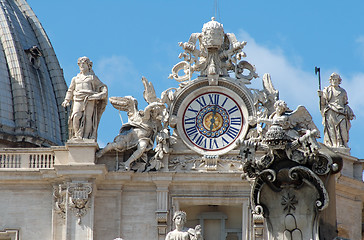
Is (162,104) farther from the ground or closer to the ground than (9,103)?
closer to the ground

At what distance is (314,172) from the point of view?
2505 centimetres

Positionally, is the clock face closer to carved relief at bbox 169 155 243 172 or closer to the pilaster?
carved relief at bbox 169 155 243 172

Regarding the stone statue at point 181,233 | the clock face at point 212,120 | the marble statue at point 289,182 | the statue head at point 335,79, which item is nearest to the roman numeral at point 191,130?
the clock face at point 212,120

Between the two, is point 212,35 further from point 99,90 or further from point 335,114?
point 335,114

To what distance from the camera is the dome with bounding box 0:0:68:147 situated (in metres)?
73.4

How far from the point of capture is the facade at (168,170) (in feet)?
136

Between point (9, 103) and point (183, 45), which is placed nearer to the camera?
point (183, 45)

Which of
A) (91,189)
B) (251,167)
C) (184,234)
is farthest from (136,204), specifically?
(251,167)

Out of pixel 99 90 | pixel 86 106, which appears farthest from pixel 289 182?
pixel 99 90

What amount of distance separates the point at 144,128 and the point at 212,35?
3519mm

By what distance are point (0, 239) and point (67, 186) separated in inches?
105

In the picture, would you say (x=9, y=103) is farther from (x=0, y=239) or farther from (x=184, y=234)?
(x=184, y=234)

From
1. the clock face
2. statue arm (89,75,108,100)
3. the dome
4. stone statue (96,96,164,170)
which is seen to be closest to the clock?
the clock face

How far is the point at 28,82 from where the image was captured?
7794 centimetres
